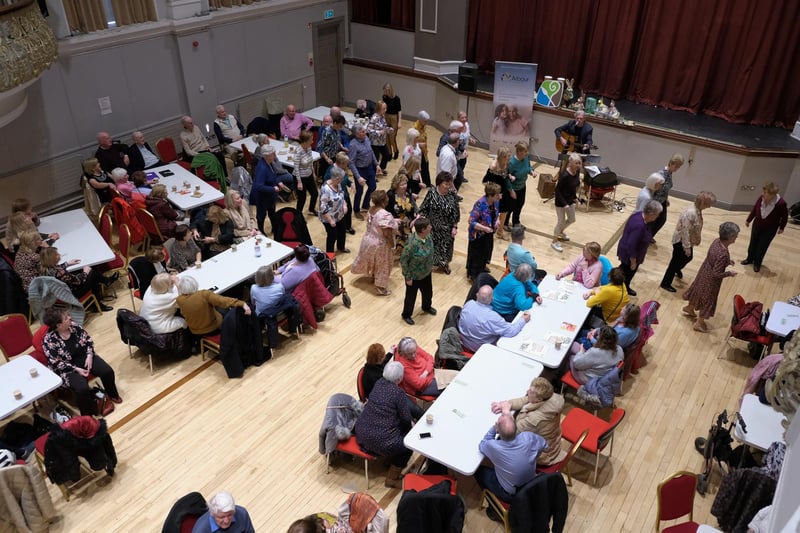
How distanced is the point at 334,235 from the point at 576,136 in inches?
188

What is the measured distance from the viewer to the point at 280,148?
1071 centimetres

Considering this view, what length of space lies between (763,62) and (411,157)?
22.3ft

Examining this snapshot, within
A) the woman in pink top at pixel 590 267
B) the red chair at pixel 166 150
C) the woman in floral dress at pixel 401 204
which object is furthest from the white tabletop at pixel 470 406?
the red chair at pixel 166 150

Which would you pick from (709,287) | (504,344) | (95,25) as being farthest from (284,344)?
(95,25)

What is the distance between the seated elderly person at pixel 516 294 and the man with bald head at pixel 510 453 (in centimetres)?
194

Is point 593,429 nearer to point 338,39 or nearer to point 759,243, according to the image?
point 759,243

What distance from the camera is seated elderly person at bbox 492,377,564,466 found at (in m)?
4.94

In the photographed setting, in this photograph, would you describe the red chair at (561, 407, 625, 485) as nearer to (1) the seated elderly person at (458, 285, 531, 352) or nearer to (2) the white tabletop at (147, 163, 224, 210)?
(1) the seated elderly person at (458, 285, 531, 352)

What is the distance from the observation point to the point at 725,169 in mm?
10445

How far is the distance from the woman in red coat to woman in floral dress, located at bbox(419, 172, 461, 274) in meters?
4.17

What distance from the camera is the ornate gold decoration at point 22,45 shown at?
7.08m

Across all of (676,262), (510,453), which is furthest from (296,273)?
(676,262)

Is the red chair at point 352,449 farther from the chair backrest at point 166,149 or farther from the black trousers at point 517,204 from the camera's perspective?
the chair backrest at point 166,149

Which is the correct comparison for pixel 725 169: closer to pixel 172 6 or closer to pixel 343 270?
pixel 343 270
